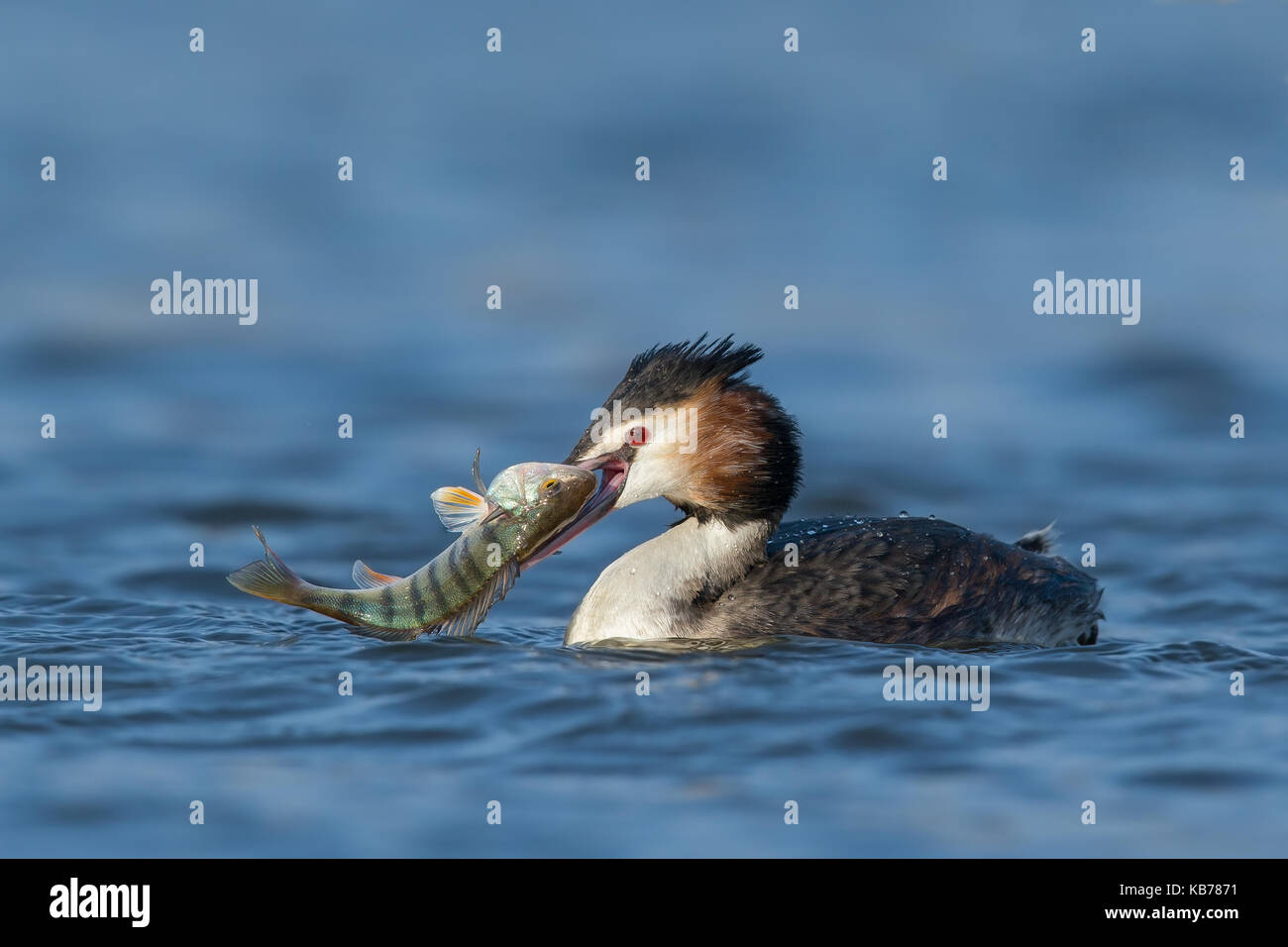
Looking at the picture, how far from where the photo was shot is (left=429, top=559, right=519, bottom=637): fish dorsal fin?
7836 mm

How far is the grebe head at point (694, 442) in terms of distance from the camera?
825cm

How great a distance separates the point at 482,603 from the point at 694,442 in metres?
1.25

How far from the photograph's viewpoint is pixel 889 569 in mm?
8445

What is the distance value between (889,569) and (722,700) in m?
1.63

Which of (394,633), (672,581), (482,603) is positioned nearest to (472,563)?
(482,603)

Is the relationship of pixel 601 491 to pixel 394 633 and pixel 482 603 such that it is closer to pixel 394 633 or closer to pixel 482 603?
pixel 482 603

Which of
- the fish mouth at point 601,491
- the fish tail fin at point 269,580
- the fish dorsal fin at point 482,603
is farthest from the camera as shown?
the fish mouth at point 601,491

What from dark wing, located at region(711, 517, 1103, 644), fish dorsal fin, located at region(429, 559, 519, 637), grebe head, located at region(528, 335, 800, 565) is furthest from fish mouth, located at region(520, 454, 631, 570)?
dark wing, located at region(711, 517, 1103, 644)

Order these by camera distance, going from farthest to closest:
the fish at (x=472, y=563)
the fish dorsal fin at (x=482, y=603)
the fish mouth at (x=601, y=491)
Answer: the fish mouth at (x=601, y=491), the fish dorsal fin at (x=482, y=603), the fish at (x=472, y=563)

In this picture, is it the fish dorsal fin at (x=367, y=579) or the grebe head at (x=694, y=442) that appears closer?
the fish dorsal fin at (x=367, y=579)

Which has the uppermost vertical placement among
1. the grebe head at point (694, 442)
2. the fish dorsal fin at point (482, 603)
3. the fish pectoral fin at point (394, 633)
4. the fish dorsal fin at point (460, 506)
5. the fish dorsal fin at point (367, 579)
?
the grebe head at point (694, 442)

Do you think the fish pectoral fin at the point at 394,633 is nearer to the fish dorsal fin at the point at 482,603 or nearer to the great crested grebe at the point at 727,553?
the fish dorsal fin at the point at 482,603

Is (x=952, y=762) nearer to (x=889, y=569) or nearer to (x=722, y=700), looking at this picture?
(x=722, y=700)

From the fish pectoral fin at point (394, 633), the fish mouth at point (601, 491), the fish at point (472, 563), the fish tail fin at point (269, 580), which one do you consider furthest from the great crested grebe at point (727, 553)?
the fish tail fin at point (269, 580)
